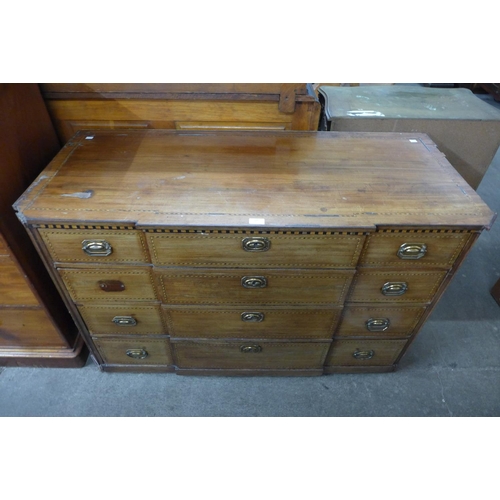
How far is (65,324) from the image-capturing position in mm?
1633

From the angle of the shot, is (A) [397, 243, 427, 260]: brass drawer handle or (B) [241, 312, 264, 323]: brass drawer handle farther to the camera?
(B) [241, 312, 264, 323]: brass drawer handle

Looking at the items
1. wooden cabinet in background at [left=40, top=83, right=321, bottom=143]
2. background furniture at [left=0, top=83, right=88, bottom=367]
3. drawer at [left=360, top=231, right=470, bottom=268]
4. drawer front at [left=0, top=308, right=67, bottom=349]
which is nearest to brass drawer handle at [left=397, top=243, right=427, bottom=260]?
drawer at [left=360, top=231, right=470, bottom=268]

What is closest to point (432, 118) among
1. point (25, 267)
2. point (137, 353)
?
point (137, 353)

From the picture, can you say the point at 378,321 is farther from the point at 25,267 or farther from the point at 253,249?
the point at 25,267

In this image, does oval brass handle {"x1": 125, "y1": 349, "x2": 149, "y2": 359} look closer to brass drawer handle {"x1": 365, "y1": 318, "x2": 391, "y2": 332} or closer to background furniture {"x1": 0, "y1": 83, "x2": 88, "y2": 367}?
background furniture {"x1": 0, "y1": 83, "x2": 88, "y2": 367}

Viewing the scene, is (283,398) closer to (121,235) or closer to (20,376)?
(121,235)

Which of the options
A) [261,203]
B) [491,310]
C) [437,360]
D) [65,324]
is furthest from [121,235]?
[491,310]

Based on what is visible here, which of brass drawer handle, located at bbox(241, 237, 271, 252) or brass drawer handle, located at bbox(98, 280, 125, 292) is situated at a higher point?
brass drawer handle, located at bbox(241, 237, 271, 252)

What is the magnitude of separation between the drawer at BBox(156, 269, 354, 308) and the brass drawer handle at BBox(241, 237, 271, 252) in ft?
0.34

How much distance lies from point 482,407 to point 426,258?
0.98 m

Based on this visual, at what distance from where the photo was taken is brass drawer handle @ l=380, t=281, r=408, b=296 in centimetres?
127

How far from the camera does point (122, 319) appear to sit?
141 centimetres

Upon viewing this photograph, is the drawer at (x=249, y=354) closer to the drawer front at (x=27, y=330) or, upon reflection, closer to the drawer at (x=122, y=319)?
the drawer at (x=122, y=319)

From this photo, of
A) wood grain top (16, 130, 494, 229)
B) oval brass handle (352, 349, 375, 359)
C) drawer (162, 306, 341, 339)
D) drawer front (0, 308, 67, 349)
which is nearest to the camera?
wood grain top (16, 130, 494, 229)
